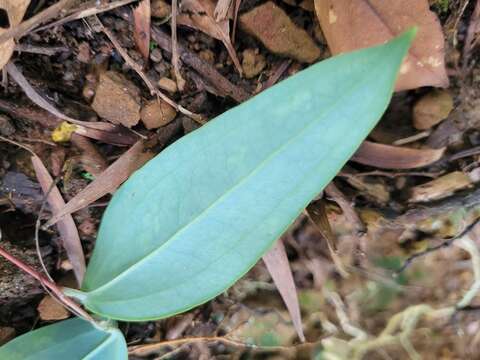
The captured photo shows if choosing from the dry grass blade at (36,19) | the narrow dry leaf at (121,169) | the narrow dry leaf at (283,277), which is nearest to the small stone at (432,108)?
the narrow dry leaf at (283,277)

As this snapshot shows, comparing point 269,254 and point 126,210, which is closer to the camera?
point 126,210

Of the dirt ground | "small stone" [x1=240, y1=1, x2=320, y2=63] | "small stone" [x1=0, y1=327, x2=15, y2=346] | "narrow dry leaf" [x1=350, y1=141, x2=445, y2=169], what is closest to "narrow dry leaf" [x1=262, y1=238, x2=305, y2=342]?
the dirt ground

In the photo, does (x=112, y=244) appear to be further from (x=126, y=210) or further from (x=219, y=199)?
(x=219, y=199)

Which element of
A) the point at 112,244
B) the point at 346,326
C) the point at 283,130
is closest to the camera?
the point at 283,130

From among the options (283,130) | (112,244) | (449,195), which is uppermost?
(283,130)

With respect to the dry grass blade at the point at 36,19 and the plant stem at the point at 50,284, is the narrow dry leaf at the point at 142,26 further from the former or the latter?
the plant stem at the point at 50,284

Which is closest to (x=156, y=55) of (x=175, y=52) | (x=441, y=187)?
(x=175, y=52)

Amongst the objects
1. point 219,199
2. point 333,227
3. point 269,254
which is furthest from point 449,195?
point 219,199
